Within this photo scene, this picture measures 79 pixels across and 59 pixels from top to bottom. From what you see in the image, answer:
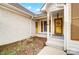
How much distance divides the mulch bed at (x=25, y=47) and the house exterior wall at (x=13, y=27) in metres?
0.07

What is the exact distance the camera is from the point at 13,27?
5.58 feet

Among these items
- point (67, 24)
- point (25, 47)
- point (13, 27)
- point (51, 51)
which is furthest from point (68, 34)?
point (13, 27)

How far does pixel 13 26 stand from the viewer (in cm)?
169

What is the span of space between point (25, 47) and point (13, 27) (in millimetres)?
357

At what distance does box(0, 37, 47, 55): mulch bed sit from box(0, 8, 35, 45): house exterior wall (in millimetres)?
70

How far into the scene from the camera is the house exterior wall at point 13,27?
64.6 inches

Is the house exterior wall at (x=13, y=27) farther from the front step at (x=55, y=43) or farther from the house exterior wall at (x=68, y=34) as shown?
the house exterior wall at (x=68, y=34)

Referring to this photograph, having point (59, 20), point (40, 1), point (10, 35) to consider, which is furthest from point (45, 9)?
point (10, 35)

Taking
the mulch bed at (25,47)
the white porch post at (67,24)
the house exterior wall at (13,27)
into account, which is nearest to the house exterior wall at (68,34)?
the white porch post at (67,24)

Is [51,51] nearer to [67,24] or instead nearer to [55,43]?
[55,43]

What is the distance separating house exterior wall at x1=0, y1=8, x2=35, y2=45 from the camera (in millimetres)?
1640
